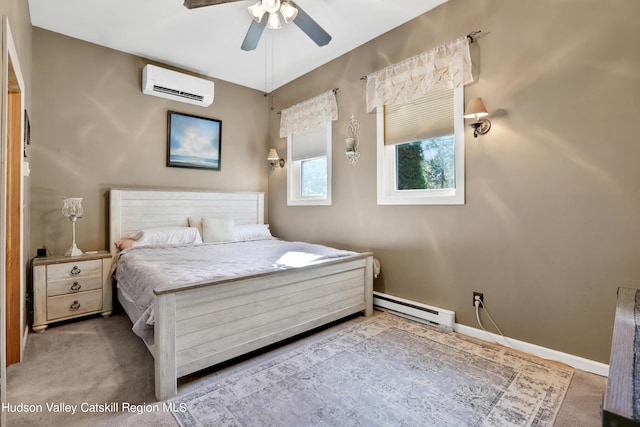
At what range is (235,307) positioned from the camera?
2002 mm

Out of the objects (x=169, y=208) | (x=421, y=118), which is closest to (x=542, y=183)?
(x=421, y=118)

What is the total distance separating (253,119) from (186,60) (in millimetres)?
1169

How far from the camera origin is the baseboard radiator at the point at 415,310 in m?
2.60

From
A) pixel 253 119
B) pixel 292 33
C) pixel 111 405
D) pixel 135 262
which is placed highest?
pixel 292 33

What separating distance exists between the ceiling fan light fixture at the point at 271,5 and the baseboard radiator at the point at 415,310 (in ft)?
8.72

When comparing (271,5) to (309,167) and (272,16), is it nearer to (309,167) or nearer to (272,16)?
(272,16)

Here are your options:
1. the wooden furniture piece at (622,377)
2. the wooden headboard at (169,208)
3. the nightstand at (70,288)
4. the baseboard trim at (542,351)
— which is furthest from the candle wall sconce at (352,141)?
the nightstand at (70,288)

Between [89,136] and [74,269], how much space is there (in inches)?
57.2

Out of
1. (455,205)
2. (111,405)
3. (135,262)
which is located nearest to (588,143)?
(455,205)

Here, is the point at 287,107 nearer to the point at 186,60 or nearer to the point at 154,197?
the point at 186,60

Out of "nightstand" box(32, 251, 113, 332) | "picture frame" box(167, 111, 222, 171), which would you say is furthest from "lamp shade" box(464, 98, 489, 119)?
"nightstand" box(32, 251, 113, 332)

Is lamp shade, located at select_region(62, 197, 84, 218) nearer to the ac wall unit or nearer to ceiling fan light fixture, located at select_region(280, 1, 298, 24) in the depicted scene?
the ac wall unit

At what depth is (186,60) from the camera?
3.66m

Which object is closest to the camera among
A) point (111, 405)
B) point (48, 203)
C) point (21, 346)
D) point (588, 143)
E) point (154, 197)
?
point (111, 405)
